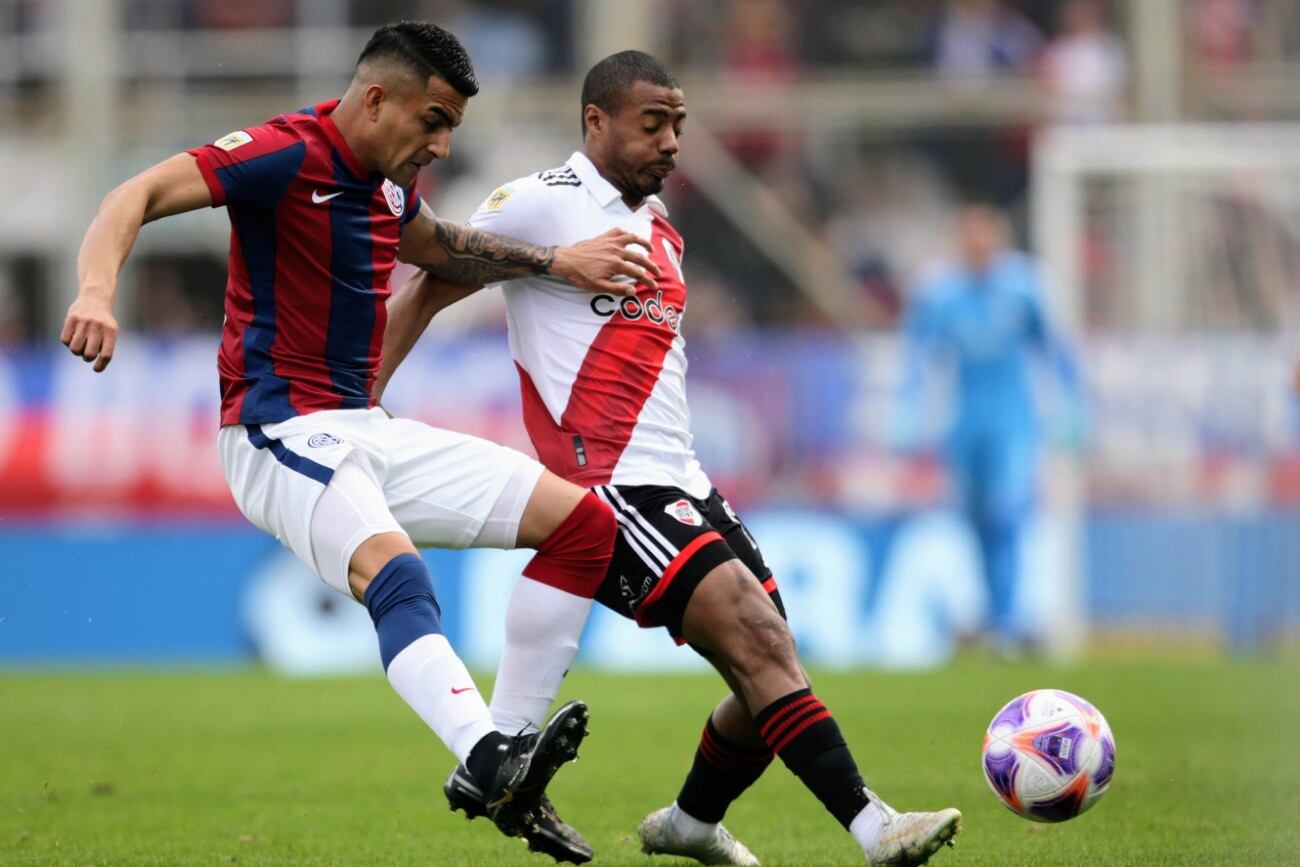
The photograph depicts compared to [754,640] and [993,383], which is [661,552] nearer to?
[754,640]

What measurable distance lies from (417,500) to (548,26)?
1373 centimetres

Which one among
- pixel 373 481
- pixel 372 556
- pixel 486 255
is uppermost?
pixel 486 255

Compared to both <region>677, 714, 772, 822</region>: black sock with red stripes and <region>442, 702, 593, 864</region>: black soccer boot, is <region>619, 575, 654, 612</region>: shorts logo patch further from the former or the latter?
<region>442, 702, 593, 864</region>: black soccer boot

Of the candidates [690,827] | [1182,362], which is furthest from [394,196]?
[1182,362]

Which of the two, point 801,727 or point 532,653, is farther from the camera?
point 532,653

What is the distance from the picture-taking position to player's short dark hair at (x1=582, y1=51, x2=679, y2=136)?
589cm

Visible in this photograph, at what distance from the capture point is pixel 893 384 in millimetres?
14133

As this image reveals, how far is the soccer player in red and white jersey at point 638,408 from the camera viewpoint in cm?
553

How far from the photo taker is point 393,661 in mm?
4938

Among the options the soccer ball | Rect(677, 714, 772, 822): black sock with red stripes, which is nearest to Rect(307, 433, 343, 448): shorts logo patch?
Rect(677, 714, 772, 822): black sock with red stripes

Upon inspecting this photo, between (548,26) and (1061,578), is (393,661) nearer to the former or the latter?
(1061,578)

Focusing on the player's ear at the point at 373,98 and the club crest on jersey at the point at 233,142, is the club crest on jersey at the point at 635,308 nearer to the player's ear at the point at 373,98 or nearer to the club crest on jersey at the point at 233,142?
the player's ear at the point at 373,98

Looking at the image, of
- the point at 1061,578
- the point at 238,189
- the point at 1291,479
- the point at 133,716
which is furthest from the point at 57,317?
the point at 238,189

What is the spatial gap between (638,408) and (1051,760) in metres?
1.62
